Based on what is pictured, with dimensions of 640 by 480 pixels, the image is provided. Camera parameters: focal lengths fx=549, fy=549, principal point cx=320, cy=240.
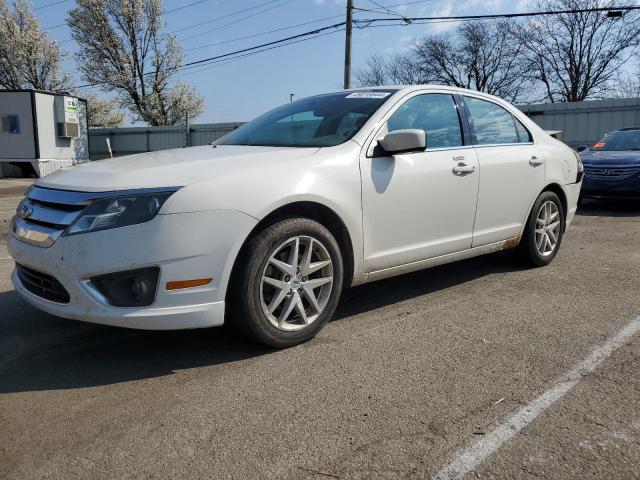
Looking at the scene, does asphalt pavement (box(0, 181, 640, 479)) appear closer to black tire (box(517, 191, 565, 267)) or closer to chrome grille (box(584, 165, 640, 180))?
black tire (box(517, 191, 565, 267))

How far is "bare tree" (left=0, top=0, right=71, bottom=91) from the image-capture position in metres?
36.9

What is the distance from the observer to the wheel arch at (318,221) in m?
3.03

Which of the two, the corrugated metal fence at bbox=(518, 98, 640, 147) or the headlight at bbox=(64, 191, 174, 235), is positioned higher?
the corrugated metal fence at bbox=(518, 98, 640, 147)

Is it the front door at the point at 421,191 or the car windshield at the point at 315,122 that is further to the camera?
the car windshield at the point at 315,122

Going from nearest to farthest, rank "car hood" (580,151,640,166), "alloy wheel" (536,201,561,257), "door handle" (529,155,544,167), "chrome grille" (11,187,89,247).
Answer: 1. "chrome grille" (11,187,89,247)
2. "door handle" (529,155,544,167)
3. "alloy wheel" (536,201,561,257)
4. "car hood" (580,151,640,166)

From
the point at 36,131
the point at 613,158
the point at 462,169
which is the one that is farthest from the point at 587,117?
the point at 36,131

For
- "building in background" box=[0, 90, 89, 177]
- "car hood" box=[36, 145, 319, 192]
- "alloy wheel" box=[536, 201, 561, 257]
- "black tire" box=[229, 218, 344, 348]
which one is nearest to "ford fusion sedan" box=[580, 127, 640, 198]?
"alloy wheel" box=[536, 201, 561, 257]

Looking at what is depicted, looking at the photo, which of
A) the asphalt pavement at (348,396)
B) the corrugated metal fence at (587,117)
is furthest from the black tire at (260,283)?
the corrugated metal fence at (587,117)

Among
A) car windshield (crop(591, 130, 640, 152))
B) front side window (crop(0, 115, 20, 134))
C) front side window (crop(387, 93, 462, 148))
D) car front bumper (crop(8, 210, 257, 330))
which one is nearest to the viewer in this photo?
car front bumper (crop(8, 210, 257, 330))

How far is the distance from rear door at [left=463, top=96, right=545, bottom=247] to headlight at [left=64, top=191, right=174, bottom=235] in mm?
2601

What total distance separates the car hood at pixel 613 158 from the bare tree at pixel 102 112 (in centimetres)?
3667

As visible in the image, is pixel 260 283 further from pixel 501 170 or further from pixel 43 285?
pixel 501 170

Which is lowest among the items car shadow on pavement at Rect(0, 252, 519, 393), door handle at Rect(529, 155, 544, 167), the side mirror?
car shadow on pavement at Rect(0, 252, 519, 393)

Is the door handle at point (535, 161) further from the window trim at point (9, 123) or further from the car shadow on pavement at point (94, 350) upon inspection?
the window trim at point (9, 123)
